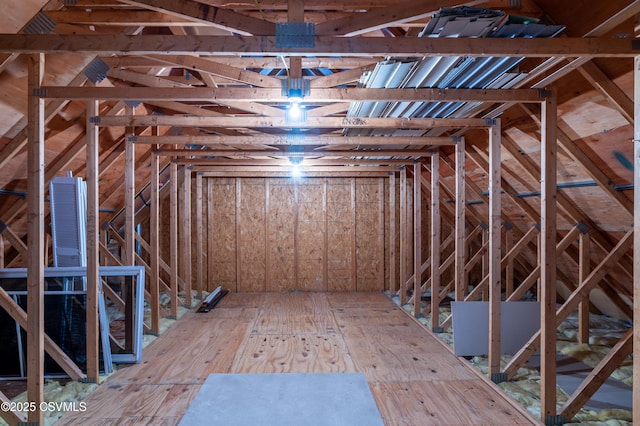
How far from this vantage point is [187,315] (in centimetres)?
634

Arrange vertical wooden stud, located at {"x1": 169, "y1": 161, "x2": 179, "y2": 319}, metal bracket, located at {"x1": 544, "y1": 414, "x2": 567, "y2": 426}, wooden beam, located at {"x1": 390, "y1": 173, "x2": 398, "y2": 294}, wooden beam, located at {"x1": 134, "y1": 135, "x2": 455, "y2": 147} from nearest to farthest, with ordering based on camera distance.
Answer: metal bracket, located at {"x1": 544, "y1": 414, "x2": 567, "y2": 426} → wooden beam, located at {"x1": 134, "y1": 135, "x2": 455, "y2": 147} → vertical wooden stud, located at {"x1": 169, "y1": 161, "x2": 179, "y2": 319} → wooden beam, located at {"x1": 390, "y1": 173, "x2": 398, "y2": 294}

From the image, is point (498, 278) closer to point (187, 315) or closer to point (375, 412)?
point (375, 412)

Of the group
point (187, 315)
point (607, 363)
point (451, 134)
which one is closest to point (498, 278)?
point (607, 363)

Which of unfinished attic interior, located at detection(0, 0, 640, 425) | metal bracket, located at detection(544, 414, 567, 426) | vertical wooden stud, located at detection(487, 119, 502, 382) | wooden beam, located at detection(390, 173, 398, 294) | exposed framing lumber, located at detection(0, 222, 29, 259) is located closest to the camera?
unfinished attic interior, located at detection(0, 0, 640, 425)

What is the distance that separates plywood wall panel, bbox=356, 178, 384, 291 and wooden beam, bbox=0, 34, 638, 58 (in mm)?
6274

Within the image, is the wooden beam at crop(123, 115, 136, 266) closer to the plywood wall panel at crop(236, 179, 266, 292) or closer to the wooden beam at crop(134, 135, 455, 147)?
the wooden beam at crop(134, 135, 455, 147)

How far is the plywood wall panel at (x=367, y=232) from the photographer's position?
28.0 ft

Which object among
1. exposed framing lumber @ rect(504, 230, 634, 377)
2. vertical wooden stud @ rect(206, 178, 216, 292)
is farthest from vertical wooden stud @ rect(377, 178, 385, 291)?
exposed framing lumber @ rect(504, 230, 634, 377)

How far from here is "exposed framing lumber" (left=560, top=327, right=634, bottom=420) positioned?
2857 mm

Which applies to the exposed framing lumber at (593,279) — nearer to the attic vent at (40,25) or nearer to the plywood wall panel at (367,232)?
the attic vent at (40,25)

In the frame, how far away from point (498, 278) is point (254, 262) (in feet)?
18.2

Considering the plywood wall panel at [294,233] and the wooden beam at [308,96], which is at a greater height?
the wooden beam at [308,96]

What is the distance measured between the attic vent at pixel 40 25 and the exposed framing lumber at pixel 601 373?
14.6 ft

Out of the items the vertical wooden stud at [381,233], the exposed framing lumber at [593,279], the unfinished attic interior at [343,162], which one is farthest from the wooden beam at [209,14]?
the vertical wooden stud at [381,233]
